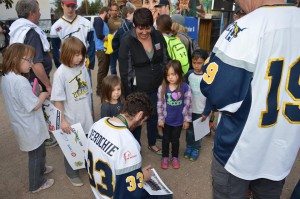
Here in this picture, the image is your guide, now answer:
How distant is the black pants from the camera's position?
3.68 meters

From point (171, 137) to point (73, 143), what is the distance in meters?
1.17

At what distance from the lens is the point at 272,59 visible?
1.60 meters

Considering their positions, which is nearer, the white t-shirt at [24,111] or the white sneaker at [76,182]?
the white t-shirt at [24,111]

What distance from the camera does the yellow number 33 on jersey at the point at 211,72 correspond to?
1682mm

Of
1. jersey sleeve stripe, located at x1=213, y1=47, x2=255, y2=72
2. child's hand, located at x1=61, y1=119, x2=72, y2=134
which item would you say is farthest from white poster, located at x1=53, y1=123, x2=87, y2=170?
jersey sleeve stripe, located at x1=213, y1=47, x2=255, y2=72

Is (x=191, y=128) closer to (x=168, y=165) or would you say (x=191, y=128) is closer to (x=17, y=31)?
(x=168, y=165)

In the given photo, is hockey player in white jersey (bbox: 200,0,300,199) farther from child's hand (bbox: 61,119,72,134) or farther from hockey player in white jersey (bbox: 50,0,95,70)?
hockey player in white jersey (bbox: 50,0,95,70)

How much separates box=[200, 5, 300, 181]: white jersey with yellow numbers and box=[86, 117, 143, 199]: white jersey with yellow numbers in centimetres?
58

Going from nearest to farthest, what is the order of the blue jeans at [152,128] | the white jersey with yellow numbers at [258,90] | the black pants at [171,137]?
1. the white jersey with yellow numbers at [258,90]
2. the black pants at [171,137]
3. the blue jeans at [152,128]

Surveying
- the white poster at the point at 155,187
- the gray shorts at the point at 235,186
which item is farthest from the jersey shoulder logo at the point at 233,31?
the white poster at the point at 155,187

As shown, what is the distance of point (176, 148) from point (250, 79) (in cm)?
228

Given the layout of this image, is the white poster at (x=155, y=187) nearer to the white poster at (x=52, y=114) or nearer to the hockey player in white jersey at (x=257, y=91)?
the hockey player in white jersey at (x=257, y=91)

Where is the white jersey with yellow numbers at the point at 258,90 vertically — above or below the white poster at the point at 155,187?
above

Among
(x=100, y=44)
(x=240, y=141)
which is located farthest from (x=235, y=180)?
(x=100, y=44)
